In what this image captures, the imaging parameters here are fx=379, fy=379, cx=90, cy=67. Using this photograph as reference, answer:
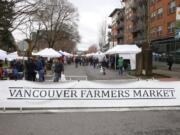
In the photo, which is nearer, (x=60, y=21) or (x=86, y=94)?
(x=86, y=94)

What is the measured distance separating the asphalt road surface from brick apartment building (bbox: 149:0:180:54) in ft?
129

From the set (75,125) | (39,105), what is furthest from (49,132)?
(39,105)

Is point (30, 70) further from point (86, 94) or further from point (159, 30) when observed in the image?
point (159, 30)

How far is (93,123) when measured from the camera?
408 inches

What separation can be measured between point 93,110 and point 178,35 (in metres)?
→ 10.5

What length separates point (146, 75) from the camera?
3162 cm

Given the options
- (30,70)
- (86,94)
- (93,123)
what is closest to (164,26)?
(30,70)

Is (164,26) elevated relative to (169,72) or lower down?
elevated

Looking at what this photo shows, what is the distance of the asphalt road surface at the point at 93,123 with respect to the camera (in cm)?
922

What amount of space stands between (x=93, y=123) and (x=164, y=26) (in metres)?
51.0

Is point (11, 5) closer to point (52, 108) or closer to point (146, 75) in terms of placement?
point (146, 75)

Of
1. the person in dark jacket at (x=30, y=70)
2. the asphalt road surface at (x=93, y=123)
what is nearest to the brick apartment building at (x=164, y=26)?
the person in dark jacket at (x=30, y=70)

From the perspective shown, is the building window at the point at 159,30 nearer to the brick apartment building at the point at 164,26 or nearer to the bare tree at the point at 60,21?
the brick apartment building at the point at 164,26

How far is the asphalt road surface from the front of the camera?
30.2 feet
